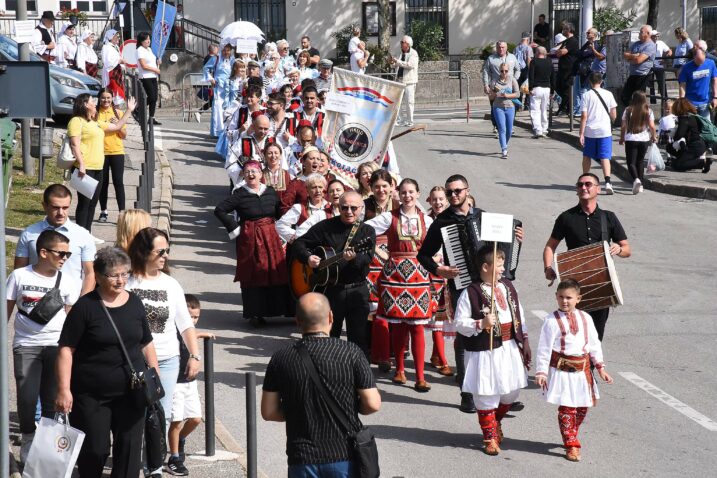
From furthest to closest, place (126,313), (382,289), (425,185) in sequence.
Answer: (425,185)
(382,289)
(126,313)

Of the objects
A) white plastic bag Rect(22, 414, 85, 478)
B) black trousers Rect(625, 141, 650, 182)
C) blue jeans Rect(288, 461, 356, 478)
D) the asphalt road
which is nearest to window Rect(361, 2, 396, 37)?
the asphalt road

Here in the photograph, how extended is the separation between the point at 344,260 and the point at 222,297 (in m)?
3.68

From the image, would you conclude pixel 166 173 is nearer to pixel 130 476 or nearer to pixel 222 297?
pixel 222 297

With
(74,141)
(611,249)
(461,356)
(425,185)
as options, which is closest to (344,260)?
(461,356)

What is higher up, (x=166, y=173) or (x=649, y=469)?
(x=166, y=173)

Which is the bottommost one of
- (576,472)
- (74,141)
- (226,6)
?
(576,472)

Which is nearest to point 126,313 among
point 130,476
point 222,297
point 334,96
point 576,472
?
point 130,476

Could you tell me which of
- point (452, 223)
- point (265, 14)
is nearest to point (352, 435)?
point (452, 223)

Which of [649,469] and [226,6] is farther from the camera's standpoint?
[226,6]

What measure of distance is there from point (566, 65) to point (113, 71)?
10152mm

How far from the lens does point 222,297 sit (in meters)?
14.0

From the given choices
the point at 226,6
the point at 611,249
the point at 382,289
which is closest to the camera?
the point at 611,249

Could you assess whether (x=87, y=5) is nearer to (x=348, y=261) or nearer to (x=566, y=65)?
(x=566, y=65)

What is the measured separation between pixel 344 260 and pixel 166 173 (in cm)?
1042
